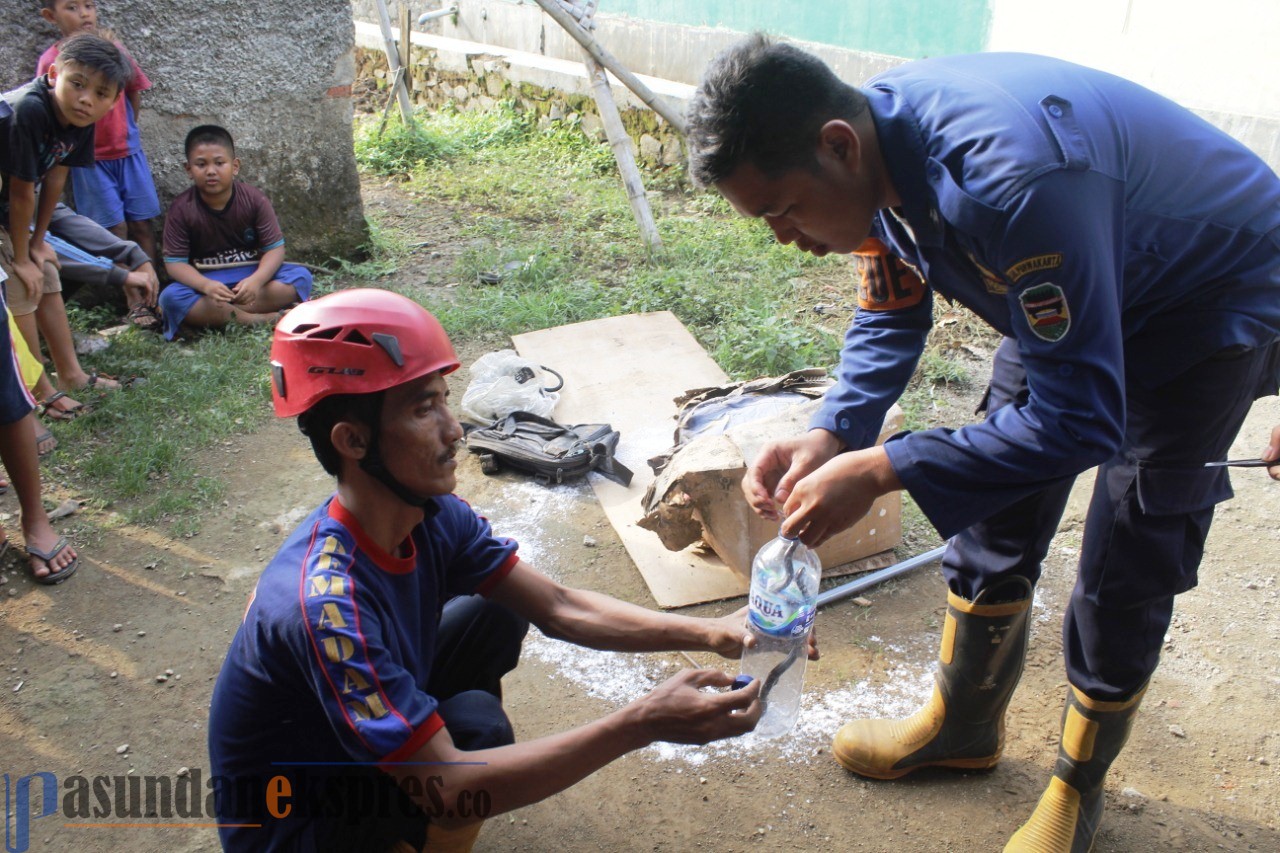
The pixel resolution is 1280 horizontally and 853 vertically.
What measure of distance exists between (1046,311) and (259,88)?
5.96 m

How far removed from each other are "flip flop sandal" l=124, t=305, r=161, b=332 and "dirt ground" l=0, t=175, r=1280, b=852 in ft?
6.33

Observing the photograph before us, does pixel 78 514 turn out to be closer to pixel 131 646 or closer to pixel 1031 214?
pixel 131 646

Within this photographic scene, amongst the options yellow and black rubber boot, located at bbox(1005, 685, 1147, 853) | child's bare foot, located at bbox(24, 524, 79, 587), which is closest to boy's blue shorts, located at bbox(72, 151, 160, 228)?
child's bare foot, located at bbox(24, 524, 79, 587)

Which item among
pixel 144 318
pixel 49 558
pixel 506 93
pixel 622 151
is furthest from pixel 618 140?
pixel 49 558

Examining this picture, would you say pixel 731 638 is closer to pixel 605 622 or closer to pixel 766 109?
pixel 605 622

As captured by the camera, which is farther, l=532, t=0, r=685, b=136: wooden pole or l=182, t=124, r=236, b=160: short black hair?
l=532, t=0, r=685, b=136: wooden pole

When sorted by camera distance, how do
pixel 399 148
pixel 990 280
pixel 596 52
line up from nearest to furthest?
pixel 990 280
pixel 596 52
pixel 399 148

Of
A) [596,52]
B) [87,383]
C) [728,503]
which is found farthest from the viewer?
[596,52]

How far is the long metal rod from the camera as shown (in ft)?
11.6

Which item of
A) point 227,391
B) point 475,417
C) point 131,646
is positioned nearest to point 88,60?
point 227,391

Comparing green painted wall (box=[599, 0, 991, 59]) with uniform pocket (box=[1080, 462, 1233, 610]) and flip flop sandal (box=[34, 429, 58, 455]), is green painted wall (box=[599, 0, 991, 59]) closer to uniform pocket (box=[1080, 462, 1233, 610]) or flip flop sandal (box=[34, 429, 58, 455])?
uniform pocket (box=[1080, 462, 1233, 610])

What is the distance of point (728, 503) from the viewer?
11.3ft

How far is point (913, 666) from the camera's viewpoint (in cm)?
326

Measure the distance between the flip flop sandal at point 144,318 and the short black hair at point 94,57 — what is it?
5.48 ft
